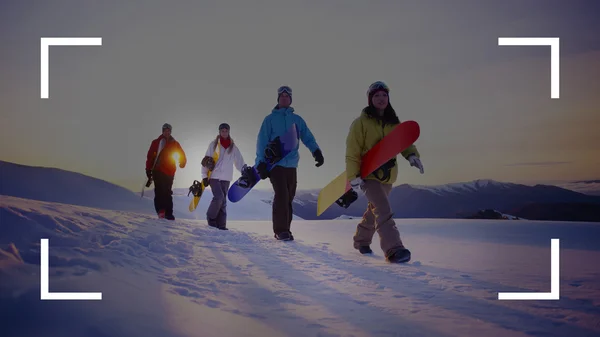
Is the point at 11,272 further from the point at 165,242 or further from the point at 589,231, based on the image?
the point at 589,231

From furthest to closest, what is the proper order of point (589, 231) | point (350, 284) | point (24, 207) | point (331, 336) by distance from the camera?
point (589, 231)
point (24, 207)
point (350, 284)
point (331, 336)

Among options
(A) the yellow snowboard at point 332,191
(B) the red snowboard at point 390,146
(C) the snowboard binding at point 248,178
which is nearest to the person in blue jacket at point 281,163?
(A) the yellow snowboard at point 332,191

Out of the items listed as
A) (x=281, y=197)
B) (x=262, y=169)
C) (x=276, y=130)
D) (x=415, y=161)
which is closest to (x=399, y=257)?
(x=415, y=161)

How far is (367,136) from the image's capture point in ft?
15.4

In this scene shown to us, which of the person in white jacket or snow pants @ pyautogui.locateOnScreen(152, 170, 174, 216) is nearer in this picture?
the person in white jacket

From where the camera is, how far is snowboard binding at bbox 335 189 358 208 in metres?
5.39

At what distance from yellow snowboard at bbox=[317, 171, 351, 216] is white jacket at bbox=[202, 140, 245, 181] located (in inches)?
106

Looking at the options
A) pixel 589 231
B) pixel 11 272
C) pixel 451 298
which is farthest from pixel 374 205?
pixel 589 231

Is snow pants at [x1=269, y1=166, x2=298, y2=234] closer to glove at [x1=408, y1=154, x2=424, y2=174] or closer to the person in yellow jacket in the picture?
the person in yellow jacket

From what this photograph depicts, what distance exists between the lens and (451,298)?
2.64 meters

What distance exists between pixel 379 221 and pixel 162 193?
5326 millimetres

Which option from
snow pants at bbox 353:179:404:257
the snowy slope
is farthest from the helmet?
the snowy slope

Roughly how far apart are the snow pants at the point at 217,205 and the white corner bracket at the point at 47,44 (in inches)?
143

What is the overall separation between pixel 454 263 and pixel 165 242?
3221 mm
